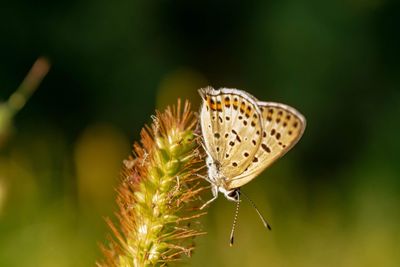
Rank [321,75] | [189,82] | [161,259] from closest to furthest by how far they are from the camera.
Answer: [161,259] → [189,82] → [321,75]

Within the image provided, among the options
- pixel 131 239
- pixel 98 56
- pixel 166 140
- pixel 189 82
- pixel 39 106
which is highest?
pixel 166 140

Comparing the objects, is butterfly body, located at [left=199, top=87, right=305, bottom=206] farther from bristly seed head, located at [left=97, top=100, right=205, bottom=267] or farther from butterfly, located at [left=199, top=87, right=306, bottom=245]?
bristly seed head, located at [left=97, top=100, right=205, bottom=267]

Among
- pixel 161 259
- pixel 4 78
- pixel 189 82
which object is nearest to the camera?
pixel 161 259

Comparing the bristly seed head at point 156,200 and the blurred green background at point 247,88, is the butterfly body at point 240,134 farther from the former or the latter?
the blurred green background at point 247,88

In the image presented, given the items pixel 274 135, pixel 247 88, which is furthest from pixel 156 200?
pixel 247 88

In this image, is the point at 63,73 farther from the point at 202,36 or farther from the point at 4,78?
the point at 202,36

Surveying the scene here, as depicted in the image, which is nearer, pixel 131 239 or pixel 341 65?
pixel 131 239

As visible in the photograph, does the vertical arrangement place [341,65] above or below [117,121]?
above

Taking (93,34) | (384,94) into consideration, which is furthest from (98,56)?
(384,94)

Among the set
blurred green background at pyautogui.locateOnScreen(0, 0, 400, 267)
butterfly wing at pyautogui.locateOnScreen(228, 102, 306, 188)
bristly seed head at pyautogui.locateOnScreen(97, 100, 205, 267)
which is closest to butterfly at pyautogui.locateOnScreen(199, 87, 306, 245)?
butterfly wing at pyautogui.locateOnScreen(228, 102, 306, 188)
